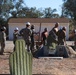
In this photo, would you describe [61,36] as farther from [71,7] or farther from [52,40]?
[71,7]

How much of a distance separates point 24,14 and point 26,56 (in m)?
Result: 64.3

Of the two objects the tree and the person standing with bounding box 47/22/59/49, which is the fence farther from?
the tree

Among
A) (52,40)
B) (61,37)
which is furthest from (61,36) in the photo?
(52,40)

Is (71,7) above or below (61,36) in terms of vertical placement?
below

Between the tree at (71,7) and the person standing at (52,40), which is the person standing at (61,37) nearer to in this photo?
the person standing at (52,40)

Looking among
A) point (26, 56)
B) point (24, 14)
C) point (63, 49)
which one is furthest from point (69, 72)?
point (24, 14)

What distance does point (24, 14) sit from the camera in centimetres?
7200

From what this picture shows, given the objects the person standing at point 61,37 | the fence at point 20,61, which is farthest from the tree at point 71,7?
the fence at point 20,61

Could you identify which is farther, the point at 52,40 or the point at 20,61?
the point at 52,40

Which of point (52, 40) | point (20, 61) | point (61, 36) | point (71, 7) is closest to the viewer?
point (20, 61)

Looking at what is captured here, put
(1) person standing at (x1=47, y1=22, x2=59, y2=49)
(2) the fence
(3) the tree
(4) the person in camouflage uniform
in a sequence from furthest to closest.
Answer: (3) the tree
(4) the person in camouflage uniform
(1) person standing at (x1=47, y1=22, x2=59, y2=49)
(2) the fence

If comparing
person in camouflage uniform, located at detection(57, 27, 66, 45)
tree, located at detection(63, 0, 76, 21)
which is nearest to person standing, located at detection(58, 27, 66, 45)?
person in camouflage uniform, located at detection(57, 27, 66, 45)

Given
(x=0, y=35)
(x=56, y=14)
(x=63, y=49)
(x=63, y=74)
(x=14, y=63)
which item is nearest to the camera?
(x=14, y=63)

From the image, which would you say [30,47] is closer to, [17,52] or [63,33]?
[63,33]
